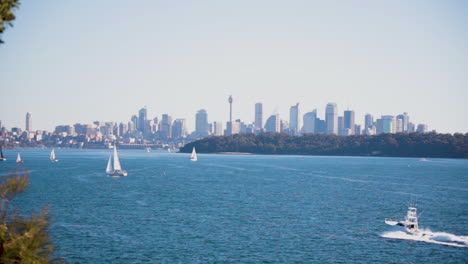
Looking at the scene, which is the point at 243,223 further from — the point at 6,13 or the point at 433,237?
the point at 6,13

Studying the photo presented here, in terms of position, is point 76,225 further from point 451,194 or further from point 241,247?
point 451,194

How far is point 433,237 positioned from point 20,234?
151 feet

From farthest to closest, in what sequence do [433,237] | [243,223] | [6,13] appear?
[243,223], [433,237], [6,13]

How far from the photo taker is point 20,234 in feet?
52.9

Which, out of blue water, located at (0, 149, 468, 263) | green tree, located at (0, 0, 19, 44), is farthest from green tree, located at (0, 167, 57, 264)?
blue water, located at (0, 149, 468, 263)

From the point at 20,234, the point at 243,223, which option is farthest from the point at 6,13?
the point at 243,223

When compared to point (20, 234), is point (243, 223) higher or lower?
lower

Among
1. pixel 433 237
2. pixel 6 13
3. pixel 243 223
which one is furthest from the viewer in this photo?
pixel 243 223

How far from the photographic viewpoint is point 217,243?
47.9 m

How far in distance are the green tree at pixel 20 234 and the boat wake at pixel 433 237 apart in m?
43.2

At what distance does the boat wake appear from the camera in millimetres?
49875

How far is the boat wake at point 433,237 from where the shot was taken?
164 feet

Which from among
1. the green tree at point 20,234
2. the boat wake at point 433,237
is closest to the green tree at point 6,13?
the green tree at point 20,234

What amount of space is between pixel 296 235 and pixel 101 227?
70.7ft
